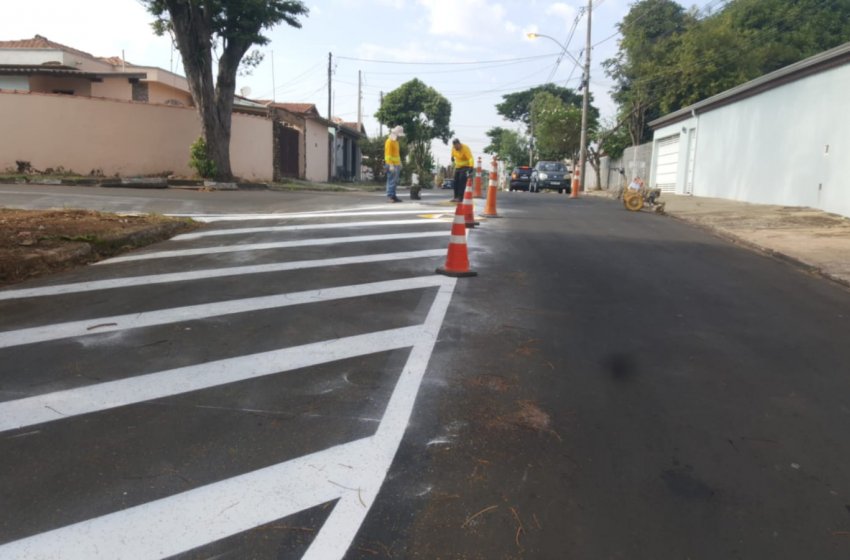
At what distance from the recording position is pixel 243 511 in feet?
9.29

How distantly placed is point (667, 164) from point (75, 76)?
24.0 meters

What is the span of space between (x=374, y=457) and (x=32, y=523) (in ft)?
4.86

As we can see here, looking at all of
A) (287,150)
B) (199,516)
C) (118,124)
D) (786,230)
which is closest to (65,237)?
(199,516)

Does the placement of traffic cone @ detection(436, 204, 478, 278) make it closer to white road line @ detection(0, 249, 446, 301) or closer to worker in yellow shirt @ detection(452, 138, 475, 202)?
white road line @ detection(0, 249, 446, 301)

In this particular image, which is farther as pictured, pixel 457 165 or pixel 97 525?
pixel 457 165

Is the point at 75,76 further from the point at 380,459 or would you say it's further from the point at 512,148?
the point at 512,148

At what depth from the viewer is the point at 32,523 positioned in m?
2.71

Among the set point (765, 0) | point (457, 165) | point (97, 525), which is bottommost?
point (97, 525)

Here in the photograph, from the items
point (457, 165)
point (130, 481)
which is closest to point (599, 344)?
point (130, 481)

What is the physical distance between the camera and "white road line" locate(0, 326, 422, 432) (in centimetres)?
372

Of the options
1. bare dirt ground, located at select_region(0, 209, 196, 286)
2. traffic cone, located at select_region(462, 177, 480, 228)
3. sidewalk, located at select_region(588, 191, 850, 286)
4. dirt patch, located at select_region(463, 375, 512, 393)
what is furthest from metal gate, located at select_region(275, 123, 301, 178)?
dirt patch, located at select_region(463, 375, 512, 393)

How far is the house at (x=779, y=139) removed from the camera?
14297 millimetres

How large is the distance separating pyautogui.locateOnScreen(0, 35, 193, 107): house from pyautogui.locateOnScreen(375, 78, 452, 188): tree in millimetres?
20748

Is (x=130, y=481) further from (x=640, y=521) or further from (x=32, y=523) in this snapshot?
(x=640, y=521)
